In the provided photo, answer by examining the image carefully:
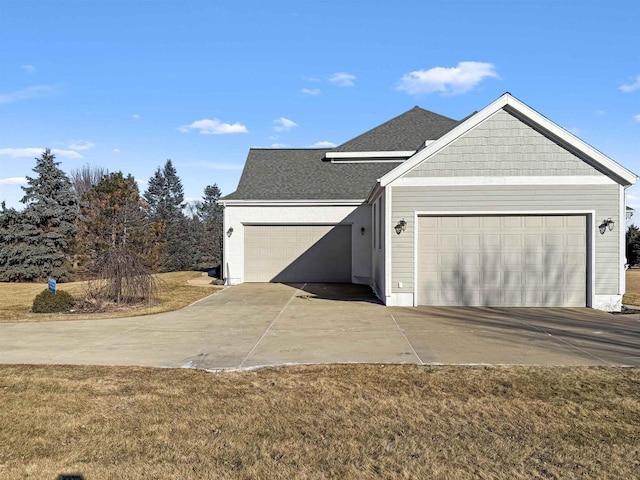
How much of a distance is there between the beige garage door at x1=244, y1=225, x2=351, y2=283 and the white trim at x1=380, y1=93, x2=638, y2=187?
6419 mm

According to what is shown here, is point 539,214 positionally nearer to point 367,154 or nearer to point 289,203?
point 289,203

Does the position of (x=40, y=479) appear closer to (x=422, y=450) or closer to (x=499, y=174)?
(x=422, y=450)

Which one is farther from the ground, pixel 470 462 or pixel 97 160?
pixel 97 160

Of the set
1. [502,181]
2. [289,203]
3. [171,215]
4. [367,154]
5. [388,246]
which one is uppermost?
[367,154]

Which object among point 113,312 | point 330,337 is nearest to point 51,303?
point 113,312

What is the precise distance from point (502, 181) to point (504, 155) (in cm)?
67

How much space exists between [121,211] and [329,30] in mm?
16164

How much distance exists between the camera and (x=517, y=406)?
447cm

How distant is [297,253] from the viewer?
1745 cm

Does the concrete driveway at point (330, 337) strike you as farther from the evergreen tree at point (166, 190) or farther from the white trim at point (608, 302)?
the evergreen tree at point (166, 190)

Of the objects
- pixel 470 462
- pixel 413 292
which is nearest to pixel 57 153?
pixel 413 292

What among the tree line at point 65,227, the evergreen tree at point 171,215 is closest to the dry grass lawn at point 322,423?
the tree line at point 65,227

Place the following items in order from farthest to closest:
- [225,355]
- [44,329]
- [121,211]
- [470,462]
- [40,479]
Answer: [121,211] < [44,329] < [225,355] < [470,462] < [40,479]

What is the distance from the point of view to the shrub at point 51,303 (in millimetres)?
10414
